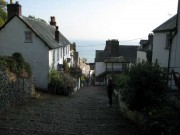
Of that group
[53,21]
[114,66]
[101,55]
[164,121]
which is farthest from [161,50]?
[101,55]

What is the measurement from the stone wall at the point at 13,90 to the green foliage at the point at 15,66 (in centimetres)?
48

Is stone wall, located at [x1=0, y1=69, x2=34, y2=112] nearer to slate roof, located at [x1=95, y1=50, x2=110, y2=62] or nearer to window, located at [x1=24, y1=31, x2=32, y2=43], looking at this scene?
window, located at [x1=24, y1=31, x2=32, y2=43]

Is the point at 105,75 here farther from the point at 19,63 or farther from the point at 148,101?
the point at 148,101

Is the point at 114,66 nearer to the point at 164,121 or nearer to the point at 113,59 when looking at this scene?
the point at 113,59

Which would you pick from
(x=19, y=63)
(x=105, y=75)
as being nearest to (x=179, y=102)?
(x=19, y=63)

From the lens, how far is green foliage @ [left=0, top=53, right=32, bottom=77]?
1677cm

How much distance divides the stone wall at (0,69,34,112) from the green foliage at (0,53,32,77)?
480 millimetres

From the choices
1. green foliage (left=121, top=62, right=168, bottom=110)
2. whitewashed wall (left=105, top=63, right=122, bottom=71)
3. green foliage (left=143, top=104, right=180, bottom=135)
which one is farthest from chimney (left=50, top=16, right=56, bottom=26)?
green foliage (left=143, top=104, right=180, bottom=135)

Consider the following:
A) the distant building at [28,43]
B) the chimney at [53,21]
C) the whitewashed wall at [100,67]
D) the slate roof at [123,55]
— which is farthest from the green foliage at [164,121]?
the whitewashed wall at [100,67]

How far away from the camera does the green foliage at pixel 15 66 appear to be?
16.8m

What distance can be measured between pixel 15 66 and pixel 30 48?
9.56m

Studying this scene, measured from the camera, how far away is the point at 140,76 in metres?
11.8

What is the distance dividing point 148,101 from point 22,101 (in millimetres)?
9823

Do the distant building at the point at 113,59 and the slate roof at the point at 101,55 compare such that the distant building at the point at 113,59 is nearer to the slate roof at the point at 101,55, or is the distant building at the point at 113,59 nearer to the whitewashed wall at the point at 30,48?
the slate roof at the point at 101,55
